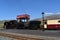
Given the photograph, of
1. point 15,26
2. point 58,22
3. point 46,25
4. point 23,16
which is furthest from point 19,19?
point 58,22

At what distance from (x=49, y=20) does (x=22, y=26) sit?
301 inches

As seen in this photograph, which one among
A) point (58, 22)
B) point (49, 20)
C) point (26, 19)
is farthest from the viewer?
point (26, 19)

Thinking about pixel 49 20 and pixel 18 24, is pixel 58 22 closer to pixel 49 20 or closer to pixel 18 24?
pixel 49 20

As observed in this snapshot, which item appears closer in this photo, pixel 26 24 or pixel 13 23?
pixel 26 24

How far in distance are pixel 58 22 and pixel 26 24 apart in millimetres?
8659

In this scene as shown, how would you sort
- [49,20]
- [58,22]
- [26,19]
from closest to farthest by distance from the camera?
1. [58,22]
2. [49,20]
3. [26,19]

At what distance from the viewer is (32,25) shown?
52438 millimetres

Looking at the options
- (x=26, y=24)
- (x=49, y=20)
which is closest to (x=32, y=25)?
(x=26, y=24)

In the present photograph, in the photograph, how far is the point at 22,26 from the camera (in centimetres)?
5381

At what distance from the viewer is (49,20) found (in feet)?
179

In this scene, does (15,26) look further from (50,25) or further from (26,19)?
(50,25)

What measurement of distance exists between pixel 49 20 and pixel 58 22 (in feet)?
13.9

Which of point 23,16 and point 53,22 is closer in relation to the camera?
point 53,22

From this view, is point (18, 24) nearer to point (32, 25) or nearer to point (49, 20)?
point (32, 25)
